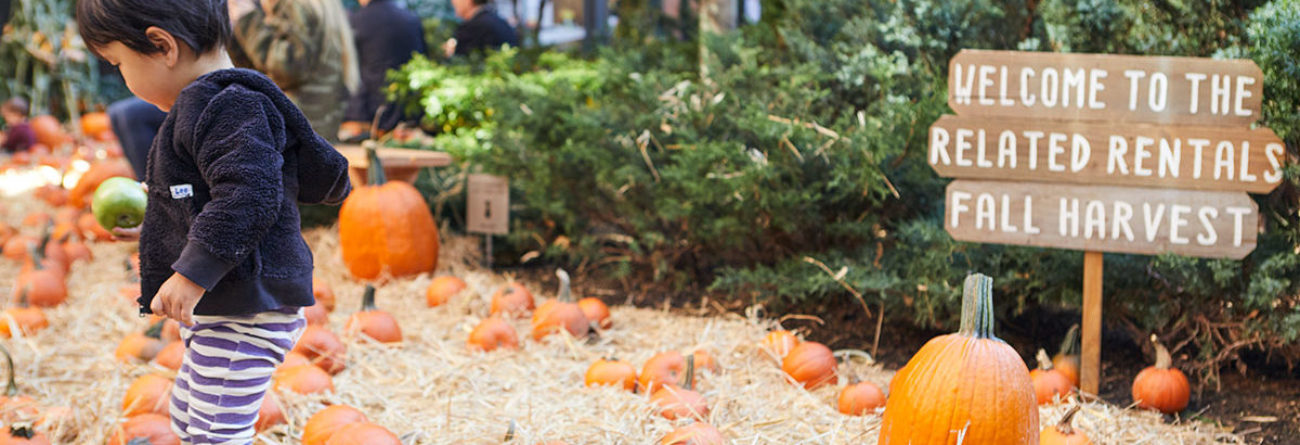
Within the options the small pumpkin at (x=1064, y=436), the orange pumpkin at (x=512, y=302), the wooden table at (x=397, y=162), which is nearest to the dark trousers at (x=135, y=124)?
the wooden table at (x=397, y=162)

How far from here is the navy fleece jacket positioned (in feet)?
6.79

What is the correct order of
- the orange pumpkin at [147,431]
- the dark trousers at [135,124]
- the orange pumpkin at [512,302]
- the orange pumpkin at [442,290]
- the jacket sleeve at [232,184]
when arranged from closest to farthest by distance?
the jacket sleeve at [232,184] → the orange pumpkin at [147,431] → the orange pumpkin at [512,302] → the orange pumpkin at [442,290] → the dark trousers at [135,124]

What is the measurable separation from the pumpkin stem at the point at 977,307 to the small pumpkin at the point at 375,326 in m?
2.20

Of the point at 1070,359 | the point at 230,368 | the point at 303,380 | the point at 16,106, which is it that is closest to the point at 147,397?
the point at 303,380

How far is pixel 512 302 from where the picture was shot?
421cm

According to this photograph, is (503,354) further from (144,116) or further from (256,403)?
(144,116)

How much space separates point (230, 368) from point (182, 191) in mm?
411

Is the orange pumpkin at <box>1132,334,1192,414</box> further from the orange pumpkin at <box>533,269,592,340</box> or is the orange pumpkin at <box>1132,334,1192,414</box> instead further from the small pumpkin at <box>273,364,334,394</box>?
the small pumpkin at <box>273,364,334,394</box>

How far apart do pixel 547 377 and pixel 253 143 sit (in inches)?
61.4

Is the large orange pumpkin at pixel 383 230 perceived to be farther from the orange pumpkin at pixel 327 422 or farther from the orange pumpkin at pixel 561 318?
the orange pumpkin at pixel 327 422

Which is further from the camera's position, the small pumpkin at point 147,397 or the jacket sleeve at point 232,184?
the small pumpkin at point 147,397

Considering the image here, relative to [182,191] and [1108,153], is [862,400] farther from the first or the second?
[182,191]

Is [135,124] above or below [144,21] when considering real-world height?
below

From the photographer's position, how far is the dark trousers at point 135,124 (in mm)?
5059
